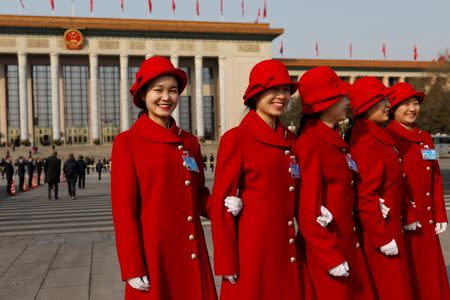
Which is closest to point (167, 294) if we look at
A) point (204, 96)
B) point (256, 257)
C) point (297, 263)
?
point (256, 257)

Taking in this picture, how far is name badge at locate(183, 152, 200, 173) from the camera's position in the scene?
11.4ft

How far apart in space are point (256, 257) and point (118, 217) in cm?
86

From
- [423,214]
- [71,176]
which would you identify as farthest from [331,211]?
[71,176]

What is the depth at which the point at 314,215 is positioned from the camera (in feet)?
11.1

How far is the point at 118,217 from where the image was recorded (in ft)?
11.0

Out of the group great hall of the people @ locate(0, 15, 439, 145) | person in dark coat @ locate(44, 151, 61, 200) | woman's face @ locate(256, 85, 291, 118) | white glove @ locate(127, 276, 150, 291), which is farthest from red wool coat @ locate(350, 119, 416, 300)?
great hall of the people @ locate(0, 15, 439, 145)

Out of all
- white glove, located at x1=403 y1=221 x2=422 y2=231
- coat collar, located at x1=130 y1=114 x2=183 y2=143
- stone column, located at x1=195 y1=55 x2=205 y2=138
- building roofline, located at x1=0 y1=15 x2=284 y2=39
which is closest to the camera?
coat collar, located at x1=130 y1=114 x2=183 y2=143

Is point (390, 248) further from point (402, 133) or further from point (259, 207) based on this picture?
point (402, 133)

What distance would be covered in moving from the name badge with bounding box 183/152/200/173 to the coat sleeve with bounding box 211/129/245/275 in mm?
189

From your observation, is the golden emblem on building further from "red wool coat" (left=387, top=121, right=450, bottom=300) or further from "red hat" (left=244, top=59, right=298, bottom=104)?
"red hat" (left=244, top=59, right=298, bottom=104)

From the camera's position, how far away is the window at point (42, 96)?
60.4m

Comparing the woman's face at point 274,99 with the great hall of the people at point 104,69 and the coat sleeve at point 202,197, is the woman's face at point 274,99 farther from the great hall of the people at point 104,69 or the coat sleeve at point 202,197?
the great hall of the people at point 104,69

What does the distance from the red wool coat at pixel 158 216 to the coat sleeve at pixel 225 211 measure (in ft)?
0.57

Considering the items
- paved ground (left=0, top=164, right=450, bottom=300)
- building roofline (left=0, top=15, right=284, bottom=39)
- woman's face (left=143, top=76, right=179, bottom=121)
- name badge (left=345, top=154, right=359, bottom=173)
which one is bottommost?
paved ground (left=0, top=164, right=450, bottom=300)
